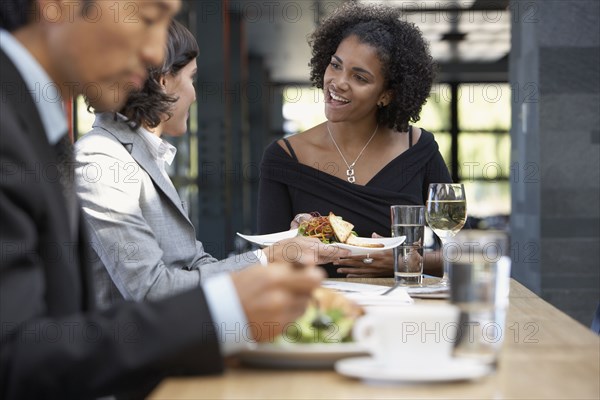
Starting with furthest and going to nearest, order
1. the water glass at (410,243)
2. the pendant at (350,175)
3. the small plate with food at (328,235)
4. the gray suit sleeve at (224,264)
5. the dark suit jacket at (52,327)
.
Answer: the pendant at (350,175) → the small plate with food at (328,235) → the water glass at (410,243) → the gray suit sleeve at (224,264) → the dark suit jacket at (52,327)

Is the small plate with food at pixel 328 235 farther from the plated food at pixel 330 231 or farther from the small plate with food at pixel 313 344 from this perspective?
the small plate with food at pixel 313 344

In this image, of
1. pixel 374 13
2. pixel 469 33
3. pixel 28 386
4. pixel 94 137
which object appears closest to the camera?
pixel 28 386

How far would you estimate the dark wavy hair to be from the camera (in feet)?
7.23

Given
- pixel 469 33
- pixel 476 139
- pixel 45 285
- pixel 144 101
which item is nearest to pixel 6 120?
pixel 45 285

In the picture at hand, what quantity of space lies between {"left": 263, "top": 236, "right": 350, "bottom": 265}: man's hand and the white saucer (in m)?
0.99

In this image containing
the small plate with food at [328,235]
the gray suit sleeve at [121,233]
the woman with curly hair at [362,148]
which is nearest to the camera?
the gray suit sleeve at [121,233]

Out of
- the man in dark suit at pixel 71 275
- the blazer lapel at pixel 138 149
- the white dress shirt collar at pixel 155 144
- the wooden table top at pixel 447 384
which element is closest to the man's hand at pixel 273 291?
the man in dark suit at pixel 71 275

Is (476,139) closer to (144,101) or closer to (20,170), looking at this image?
(144,101)

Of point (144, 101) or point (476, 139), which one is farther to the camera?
point (476, 139)

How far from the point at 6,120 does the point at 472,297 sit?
2.13ft

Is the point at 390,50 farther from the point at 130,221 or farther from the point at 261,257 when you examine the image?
the point at 130,221

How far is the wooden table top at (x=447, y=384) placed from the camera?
111 centimetres

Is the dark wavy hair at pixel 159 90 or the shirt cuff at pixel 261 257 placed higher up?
the dark wavy hair at pixel 159 90

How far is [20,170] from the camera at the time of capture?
37.2 inches
